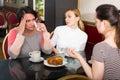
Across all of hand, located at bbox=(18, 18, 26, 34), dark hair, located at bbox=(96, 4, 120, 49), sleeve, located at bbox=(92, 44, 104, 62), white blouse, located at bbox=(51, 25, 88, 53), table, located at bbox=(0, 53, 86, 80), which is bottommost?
table, located at bbox=(0, 53, 86, 80)

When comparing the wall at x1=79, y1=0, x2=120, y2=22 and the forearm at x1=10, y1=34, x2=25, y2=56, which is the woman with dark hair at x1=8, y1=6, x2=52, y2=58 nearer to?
the forearm at x1=10, y1=34, x2=25, y2=56

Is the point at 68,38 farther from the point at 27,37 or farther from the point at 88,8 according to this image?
the point at 88,8

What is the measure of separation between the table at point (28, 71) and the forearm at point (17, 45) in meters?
0.15

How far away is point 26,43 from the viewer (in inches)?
80.3

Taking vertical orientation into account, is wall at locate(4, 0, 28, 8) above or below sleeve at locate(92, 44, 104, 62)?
above

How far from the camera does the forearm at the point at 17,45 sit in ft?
6.27

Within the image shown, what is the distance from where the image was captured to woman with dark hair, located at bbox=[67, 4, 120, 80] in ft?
4.11

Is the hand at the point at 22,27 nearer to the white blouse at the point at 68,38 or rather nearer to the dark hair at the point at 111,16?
the white blouse at the point at 68,38

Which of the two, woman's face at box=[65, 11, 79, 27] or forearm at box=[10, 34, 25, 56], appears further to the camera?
woman's face at box=[65, 11, 79, 27]

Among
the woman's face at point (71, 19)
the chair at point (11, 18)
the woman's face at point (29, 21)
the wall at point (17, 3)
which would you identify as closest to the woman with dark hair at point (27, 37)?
the woman's face at point (29, 21)

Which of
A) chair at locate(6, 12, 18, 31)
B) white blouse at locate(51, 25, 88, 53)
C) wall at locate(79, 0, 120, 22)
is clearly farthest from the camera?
chair at locate(6, 12, 18, 31)

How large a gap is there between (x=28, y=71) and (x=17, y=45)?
475mm

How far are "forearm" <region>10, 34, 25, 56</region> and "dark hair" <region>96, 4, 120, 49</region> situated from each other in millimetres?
877

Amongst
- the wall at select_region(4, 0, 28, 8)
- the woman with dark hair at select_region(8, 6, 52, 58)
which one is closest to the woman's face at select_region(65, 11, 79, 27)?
the woman with dark hair at select_region(8, 6, 52, 58)
